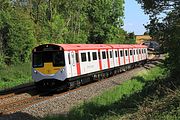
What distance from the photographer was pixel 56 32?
48188 millimetres

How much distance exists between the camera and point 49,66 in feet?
78.0

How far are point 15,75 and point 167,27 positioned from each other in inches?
790

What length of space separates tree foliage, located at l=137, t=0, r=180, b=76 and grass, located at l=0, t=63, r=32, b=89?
1512 cm

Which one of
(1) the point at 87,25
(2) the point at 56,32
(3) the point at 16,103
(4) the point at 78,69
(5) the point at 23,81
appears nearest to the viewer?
(3) the point at 16,103

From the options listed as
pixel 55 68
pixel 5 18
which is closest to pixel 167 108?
pixel 55 68

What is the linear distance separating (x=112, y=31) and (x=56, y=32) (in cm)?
2291

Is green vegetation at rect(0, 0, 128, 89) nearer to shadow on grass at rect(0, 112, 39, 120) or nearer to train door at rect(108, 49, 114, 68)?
train door at rect(108, 49, 114, 68)

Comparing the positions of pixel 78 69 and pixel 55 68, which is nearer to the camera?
pixel 55 68

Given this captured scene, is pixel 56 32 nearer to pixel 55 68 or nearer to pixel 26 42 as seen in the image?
pixel 26 42

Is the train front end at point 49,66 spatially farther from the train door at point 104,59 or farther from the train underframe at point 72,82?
the train door at point 104,59

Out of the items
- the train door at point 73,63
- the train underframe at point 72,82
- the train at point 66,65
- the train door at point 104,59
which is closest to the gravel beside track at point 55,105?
the train underframe at point 72,82

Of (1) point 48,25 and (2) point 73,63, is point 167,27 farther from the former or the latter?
(1) point 48,25

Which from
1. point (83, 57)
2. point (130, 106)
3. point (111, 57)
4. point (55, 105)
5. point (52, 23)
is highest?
point (52, 23)

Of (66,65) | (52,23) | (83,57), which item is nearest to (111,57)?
(83,57)
